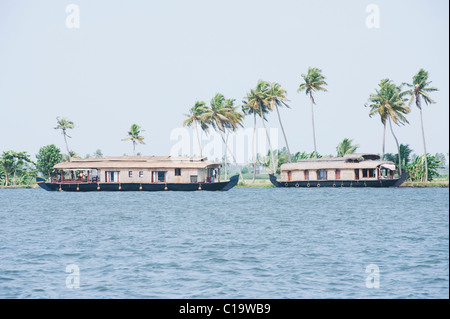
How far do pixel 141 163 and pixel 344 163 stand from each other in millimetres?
25313

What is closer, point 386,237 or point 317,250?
point 317,250

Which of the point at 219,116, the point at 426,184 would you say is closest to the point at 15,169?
the point at 219,116

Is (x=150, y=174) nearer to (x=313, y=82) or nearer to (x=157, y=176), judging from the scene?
(x=157, y=176)

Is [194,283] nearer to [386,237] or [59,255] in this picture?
[59,255]

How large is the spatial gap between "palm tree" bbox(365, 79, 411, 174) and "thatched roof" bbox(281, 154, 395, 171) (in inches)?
255

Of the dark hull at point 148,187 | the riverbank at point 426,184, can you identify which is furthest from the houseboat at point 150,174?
the riverbank at point 426,184

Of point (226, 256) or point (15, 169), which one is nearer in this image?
point (226, 256)

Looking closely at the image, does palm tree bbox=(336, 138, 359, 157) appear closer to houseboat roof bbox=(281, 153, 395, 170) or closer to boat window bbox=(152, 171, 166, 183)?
houseboat roof bbox=(281, 153, 395, 170)

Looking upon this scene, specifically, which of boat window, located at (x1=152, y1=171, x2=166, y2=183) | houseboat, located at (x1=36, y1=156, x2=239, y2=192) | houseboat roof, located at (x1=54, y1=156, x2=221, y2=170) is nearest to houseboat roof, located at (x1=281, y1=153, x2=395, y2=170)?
houseboat, located at (x1=36, y1=156, x2=239, y2=192)

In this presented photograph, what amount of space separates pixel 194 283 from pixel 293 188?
6562 cm

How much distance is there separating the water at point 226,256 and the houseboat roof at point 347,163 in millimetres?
37114

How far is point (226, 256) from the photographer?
2081 centimetres
